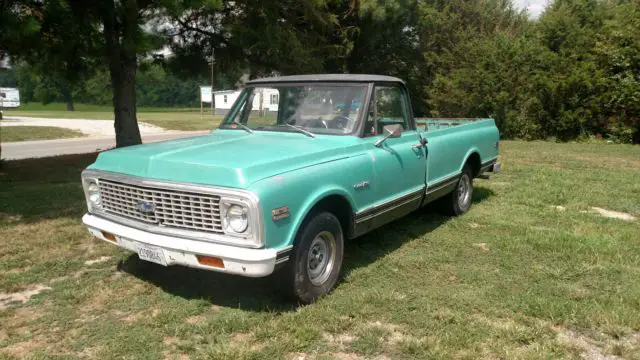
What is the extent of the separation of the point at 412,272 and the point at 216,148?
2.03m

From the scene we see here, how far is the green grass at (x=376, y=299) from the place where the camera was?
3350 millimetres

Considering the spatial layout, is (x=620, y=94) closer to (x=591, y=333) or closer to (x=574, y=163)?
(x=574, y=163)

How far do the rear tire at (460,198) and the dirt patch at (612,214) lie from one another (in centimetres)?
171

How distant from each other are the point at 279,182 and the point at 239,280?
128cm

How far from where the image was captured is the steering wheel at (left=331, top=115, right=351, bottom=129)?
15.3 ft

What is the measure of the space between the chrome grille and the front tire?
0.61 m

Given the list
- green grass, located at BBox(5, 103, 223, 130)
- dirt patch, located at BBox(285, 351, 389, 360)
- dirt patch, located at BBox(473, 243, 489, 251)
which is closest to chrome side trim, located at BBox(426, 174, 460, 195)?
dirt patch, located at BBox(473, 243, 489, 251)

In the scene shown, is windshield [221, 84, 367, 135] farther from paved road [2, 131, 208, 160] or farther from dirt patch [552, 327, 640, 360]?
paved road [2, 131, 208, 160]

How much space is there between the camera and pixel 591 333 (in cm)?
356

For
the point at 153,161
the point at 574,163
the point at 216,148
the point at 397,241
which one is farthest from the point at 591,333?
the point at 574,163

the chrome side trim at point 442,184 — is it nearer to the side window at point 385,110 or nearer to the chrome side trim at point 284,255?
the side window at point 385,110

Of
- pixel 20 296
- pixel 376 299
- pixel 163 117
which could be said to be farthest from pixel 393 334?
pixel 163 117

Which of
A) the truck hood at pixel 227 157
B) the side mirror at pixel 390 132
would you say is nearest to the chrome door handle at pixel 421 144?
the side mirror at pixel 390 132

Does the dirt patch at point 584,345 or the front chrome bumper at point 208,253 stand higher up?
the front chrome bumper at point 208,253
